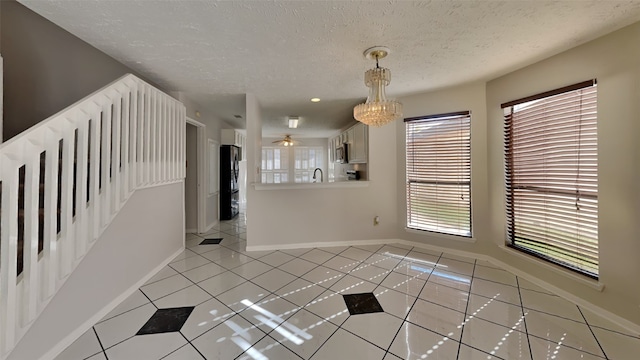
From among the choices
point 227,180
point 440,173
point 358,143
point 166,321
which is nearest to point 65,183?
point 166,321

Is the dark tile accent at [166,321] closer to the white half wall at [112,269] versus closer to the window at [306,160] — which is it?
the white half wall at [112,269]

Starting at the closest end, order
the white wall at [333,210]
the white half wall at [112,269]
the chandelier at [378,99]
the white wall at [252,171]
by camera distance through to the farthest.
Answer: the white half wall at [112,269]
the chandelier at [378,99]
the white wall at [252,171]
the white wall at [333,210]

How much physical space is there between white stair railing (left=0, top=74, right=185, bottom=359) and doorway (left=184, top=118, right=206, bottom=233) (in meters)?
1.43

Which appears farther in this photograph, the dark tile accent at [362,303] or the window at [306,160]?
the window at [306,160]

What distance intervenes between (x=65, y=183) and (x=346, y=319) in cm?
220

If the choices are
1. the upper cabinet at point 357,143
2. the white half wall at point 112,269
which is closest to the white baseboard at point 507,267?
the white half wall at point 112,269

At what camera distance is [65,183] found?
1466mm

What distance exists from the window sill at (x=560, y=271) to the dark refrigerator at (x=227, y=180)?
482 centimetres

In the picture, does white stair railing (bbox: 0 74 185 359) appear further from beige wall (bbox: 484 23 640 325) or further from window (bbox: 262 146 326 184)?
window (bbox: 262 146 326 184)

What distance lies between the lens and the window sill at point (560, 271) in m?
1.78

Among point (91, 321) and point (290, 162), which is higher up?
point (290, 162)

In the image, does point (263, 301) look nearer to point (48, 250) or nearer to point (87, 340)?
point (87, 340)

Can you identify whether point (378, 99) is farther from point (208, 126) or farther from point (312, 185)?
point (208, 126)

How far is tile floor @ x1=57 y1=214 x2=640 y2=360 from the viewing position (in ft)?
4.58
